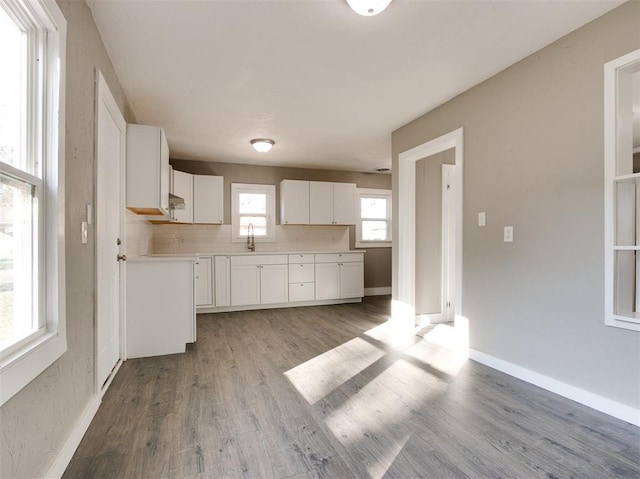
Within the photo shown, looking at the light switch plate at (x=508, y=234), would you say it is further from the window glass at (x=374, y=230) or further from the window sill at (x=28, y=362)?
the window glass at (x=374, y=230)

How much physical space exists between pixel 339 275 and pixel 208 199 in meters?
2.47

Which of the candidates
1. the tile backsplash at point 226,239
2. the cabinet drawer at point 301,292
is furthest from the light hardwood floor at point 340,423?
the tile backsplash at point 226,239

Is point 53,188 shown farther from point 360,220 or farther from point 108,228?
point 360,220

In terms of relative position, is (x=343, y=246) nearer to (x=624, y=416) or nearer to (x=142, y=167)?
(x=142, y=167)

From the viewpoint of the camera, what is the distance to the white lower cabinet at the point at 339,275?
5.68 meters

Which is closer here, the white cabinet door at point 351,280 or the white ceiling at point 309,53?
the white ceiling at point 309,53

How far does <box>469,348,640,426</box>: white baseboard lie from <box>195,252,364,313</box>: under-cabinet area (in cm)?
297

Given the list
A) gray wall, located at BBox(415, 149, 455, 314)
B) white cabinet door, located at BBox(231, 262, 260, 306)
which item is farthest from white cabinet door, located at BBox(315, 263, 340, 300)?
gray wall, located at BBox(415, 149, 455, 314)

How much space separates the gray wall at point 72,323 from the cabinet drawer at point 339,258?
3871 millimetres

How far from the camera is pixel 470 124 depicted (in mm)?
3107

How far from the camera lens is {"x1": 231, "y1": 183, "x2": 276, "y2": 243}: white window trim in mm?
5805

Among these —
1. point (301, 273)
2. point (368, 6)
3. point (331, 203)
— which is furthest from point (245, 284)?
point (368, 6)

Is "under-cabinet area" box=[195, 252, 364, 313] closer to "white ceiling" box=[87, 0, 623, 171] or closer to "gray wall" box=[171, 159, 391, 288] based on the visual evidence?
"gray wall" box=[171, 159, 391, 288]

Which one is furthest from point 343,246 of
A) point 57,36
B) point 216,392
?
point 57,36
